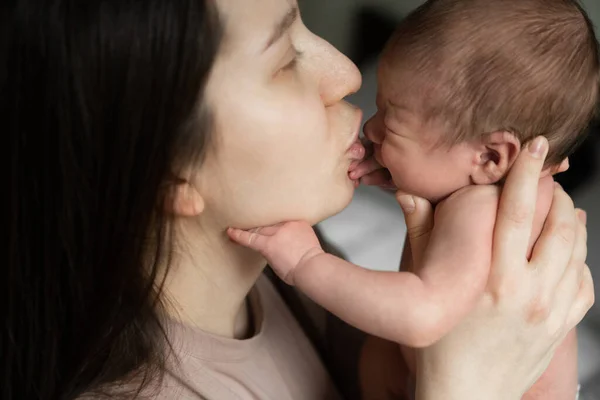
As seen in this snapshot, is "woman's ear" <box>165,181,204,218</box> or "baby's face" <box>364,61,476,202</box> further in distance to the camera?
"baby's face" <box>364,61,476,202</box>

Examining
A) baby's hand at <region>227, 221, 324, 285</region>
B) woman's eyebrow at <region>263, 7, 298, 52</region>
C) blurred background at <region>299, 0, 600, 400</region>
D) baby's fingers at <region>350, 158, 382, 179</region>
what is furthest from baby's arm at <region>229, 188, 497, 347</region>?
blurred background at <region>299, 0, 600, 400</region>

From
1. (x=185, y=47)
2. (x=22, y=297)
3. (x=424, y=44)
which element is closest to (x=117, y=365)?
(x=22, y=297)

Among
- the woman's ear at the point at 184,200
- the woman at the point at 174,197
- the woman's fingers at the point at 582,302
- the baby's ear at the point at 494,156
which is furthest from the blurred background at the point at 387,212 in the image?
the woman's ear at the point at 184,200

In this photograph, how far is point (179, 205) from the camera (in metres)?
0.75

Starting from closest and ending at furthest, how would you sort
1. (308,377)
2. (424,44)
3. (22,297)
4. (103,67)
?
(103,67) → (22,297) → (424,44) → (308,377)

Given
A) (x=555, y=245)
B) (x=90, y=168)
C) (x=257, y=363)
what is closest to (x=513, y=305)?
(x=555, y=245)

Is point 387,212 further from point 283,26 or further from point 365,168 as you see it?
point 283,26

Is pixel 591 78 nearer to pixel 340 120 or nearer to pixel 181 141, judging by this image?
pixel 340 120

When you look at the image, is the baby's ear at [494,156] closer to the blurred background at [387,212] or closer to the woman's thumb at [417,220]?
the woman's thumb at [417,220]

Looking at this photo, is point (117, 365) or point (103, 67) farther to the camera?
point (117, 365)

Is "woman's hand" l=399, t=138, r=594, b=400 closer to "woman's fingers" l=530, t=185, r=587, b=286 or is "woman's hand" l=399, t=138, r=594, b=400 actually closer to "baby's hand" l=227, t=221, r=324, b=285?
"woman's fingers" l=530, t=185, r=587, b=286

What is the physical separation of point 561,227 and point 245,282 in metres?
0.46

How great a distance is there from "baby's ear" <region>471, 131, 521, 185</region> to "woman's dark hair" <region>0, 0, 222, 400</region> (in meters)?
0.38

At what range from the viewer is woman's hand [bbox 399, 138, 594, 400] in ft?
2.65
